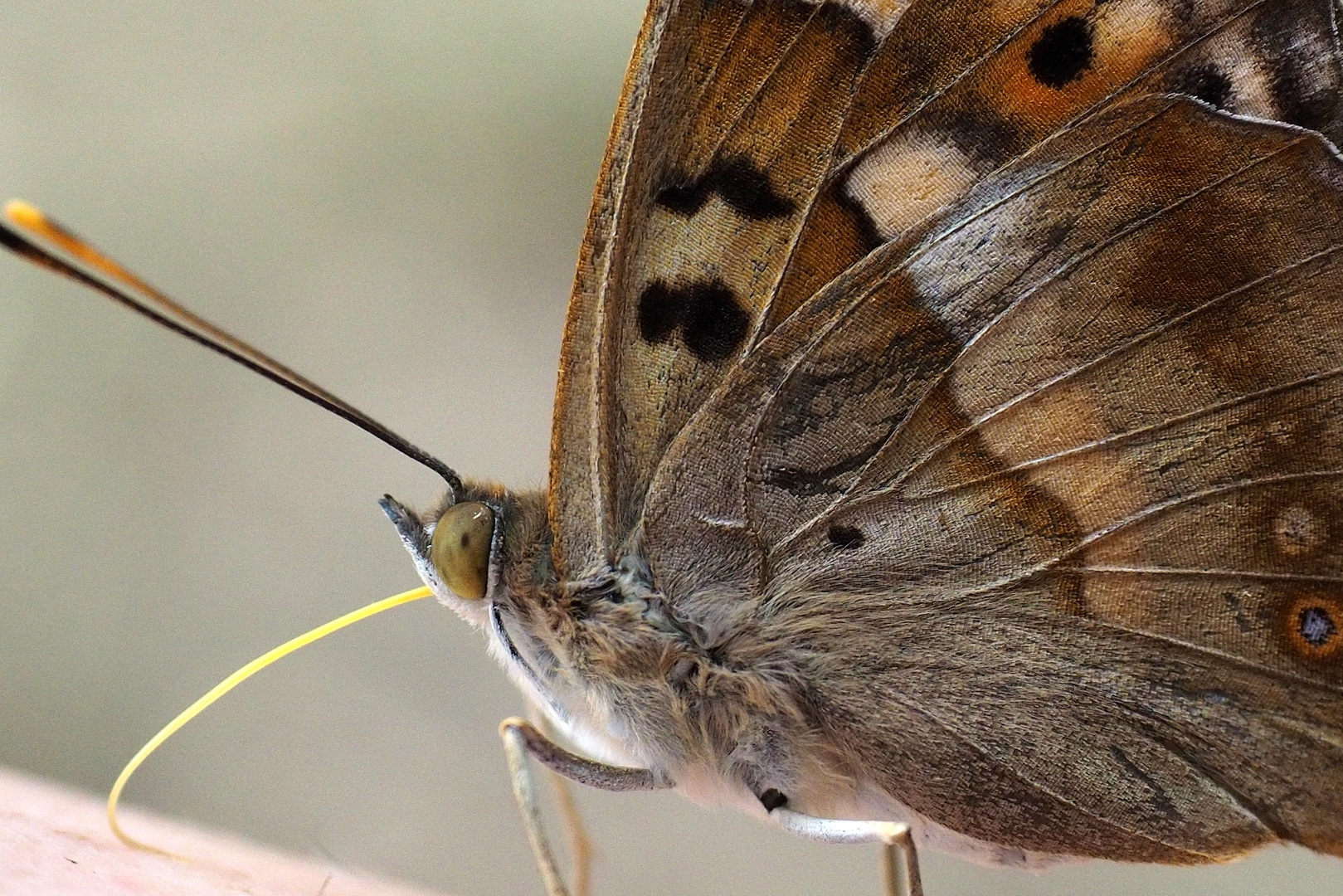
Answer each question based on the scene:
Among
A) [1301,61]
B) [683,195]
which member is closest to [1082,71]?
[1301,61]

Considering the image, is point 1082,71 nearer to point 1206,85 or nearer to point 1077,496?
point 1206,85

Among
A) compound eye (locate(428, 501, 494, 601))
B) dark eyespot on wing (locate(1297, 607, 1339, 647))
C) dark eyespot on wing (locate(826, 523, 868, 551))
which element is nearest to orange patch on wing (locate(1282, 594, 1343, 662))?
dark eyespot on wing (locate(1297, 607, 1339, 647))

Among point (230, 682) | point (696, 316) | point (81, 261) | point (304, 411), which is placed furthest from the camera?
point (304, 411)

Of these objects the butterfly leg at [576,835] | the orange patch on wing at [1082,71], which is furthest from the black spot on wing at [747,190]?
the butterfly leg at [576,835]

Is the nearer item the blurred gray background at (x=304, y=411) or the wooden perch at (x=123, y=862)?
the wooden perch at (x=123, y=862)

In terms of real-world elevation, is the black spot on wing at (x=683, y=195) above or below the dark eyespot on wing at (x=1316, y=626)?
above

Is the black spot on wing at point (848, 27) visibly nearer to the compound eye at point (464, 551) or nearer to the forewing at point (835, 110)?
the forewing at point (835, 110)
